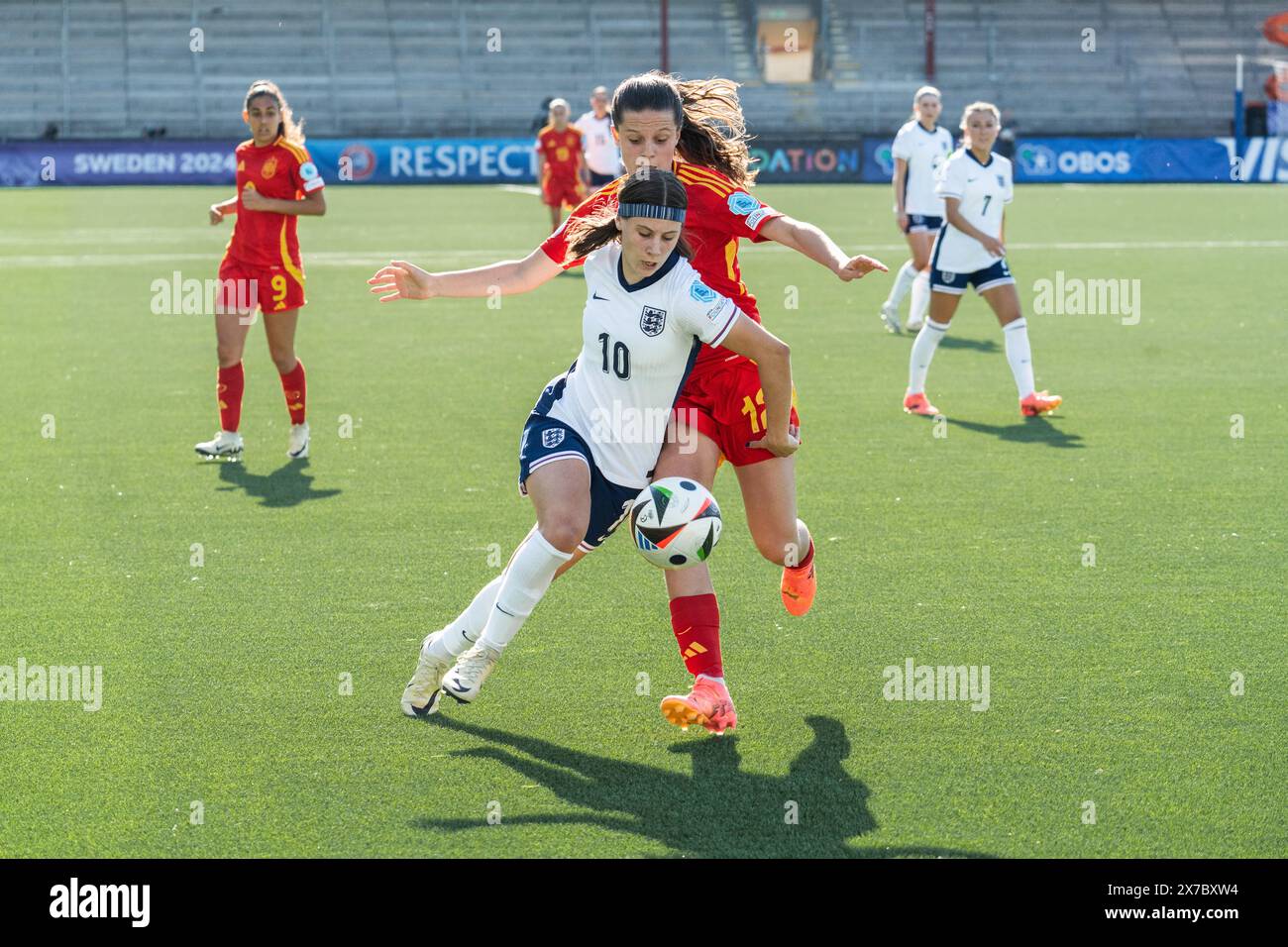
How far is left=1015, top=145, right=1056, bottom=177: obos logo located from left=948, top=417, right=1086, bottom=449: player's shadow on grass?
3102 centimetres

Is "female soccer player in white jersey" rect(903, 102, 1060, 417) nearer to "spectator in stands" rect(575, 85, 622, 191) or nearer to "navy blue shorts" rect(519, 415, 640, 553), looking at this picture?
"navy blue shorts" rect(519, 415, 640, 553)

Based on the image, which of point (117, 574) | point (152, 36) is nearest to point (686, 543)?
point (117, 574)

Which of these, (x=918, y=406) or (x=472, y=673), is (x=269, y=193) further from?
(x=472, y=673)

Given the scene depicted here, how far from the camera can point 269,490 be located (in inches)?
353

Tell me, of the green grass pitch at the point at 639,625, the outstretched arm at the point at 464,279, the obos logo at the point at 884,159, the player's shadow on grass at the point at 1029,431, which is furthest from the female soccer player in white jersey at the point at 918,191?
the obos logo at the point at 884,159

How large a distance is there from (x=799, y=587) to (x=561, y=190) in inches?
700

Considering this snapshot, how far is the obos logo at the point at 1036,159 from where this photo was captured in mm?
40188

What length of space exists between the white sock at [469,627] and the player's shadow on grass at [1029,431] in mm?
5668

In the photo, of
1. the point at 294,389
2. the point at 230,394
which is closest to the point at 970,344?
the point at 294,389

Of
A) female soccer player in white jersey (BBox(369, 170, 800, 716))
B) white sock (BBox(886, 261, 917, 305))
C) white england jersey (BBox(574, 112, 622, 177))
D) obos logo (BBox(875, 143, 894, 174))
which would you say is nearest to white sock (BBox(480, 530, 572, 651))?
female soccer player in white jersey (BBox(369, 170, 800, 716))

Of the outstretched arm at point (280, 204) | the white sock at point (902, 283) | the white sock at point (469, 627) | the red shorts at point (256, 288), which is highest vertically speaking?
the white sock at point (902, 283)

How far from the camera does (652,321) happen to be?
4.94 m

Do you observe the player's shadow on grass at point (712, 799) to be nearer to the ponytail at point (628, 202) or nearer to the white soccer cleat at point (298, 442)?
the ponytail at point (628, 202)
